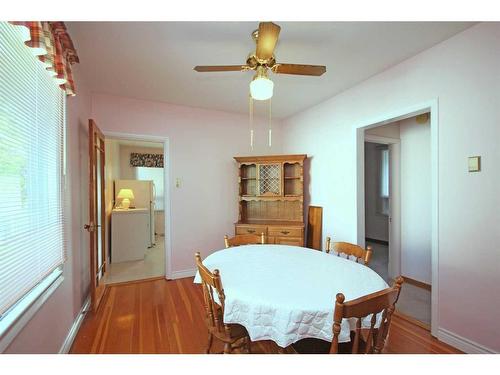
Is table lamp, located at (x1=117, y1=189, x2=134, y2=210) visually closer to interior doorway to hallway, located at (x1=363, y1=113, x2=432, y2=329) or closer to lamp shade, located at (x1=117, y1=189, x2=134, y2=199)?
lamp shade, located at (x1=117, y1=189, x2=134, y2=199)

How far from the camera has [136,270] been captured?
357cm

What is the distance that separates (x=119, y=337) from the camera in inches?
75.4

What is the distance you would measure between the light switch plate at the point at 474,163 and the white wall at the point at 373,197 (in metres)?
3.74

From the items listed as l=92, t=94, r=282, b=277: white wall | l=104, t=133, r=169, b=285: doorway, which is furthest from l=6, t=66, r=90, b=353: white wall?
l=104, t=133, r=169, b=285: doorway

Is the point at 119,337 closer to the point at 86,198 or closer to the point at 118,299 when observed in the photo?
the point at 118,299

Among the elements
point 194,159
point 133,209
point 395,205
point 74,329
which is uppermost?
point 194,159

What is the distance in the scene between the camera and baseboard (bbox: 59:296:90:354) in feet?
5.57

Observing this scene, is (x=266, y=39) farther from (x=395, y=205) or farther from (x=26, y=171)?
(x=395, y=205)

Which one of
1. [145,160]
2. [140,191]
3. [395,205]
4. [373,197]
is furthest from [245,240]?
[145,160]

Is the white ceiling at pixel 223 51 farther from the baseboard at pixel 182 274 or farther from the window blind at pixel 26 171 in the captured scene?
the baseboard at pixel 182 274

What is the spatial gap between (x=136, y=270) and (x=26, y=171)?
2.79m

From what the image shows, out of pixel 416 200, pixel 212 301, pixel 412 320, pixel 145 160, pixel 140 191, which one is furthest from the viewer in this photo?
pixel 145 160
